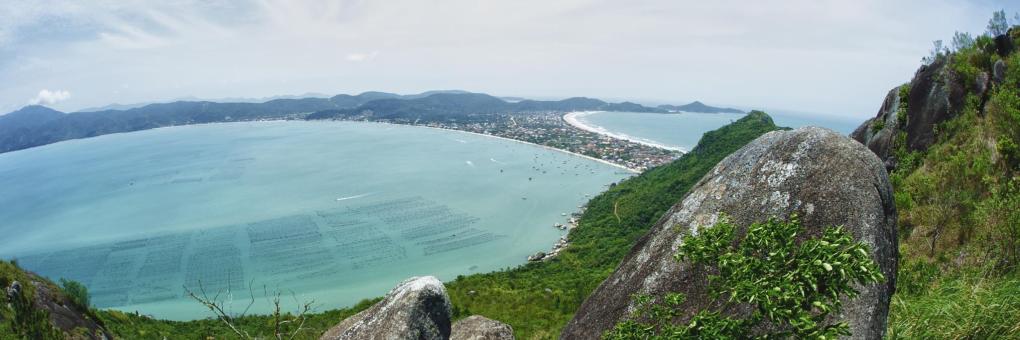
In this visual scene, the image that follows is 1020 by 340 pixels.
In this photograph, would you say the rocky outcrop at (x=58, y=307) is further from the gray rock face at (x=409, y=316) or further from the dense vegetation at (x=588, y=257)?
the dense vegetation at (x=588, y=257)

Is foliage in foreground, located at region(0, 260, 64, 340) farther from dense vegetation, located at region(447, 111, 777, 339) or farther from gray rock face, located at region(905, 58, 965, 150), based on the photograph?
gray rock face, located at region(905, 58, 965, 150)

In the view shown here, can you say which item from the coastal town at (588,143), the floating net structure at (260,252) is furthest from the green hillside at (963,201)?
the coastal town at (588,143)

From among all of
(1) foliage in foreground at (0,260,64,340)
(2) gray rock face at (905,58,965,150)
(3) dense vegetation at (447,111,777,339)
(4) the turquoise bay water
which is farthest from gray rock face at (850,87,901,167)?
(4) the turquoise bay water

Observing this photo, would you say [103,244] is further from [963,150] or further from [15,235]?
[963,150]

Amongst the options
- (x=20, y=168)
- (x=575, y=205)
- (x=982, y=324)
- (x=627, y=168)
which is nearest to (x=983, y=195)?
(x=982, y=324)

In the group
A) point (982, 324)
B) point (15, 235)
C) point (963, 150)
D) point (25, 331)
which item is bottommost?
point (15, 235)
